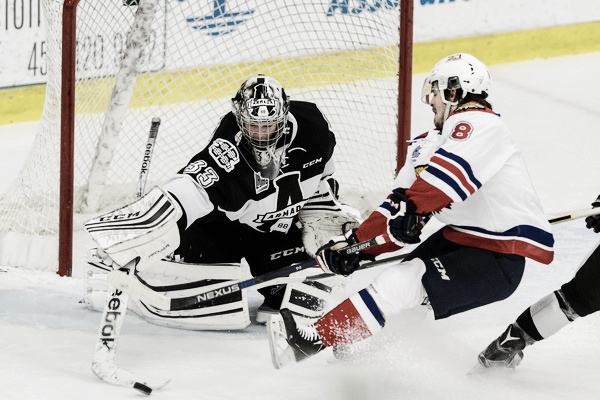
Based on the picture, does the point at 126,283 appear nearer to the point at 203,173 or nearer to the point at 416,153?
the point at 203,173

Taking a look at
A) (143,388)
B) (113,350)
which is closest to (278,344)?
(143,388)

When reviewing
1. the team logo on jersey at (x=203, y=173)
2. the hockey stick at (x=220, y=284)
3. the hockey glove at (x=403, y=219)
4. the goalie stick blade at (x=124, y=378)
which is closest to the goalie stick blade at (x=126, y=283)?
the hockey stick at (x=220, y=284)

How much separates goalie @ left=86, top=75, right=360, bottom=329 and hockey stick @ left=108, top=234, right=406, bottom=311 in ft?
0.13

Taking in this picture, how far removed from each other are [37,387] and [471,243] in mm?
1055

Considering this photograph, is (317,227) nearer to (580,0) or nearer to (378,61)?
(378,61)

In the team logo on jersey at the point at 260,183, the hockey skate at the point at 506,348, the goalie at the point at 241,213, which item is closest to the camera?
the hockey skate at the point at 506,348

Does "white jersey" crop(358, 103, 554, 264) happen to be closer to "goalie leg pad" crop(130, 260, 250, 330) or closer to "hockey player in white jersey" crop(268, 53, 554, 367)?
"hockey player in white jersey" crop(268, 53, 554, 367)

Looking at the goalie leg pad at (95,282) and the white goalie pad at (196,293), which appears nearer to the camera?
the white goalie pad at (196,293)

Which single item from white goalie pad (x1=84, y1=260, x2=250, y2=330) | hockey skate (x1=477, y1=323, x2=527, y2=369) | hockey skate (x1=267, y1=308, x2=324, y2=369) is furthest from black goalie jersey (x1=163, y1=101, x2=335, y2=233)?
hockey skate (x1=477, y1=323, x2=527, y2=369)

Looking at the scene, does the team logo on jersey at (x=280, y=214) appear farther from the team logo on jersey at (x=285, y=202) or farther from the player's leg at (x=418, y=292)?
the player's leg at (x=418, y=292)

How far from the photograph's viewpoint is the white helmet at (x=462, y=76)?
2.34 m

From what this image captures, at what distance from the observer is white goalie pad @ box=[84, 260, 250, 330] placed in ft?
9.32

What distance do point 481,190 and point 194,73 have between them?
5.92 ft

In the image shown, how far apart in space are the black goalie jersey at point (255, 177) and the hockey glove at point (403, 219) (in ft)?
1.91
